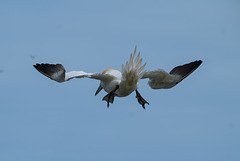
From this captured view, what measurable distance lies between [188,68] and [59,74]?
4835 millimetres

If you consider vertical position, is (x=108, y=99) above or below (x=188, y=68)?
below

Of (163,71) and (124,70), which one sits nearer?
(124,70)

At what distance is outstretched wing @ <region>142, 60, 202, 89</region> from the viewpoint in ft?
77.3

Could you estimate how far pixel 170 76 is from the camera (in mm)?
24062

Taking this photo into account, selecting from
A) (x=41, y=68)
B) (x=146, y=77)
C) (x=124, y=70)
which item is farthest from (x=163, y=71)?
(x=41, y=68)

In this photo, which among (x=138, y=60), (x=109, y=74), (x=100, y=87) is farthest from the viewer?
(x=100, y=87)

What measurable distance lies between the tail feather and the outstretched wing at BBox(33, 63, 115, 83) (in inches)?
36.7

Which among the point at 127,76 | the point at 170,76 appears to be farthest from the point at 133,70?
the point at 170,76

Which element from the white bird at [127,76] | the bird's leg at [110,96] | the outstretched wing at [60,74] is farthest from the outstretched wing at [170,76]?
the outstretched wing at [60,74]

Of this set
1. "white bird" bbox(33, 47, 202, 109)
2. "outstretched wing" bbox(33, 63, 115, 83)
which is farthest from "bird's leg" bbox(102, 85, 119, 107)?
"outstretched wing" bbox(33, 63, 115, 83)

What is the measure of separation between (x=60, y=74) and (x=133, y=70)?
2790 mm

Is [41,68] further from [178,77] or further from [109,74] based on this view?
[178,77]

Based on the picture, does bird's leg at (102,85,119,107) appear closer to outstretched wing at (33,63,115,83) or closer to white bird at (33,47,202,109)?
white bird at (33,47,202,109)

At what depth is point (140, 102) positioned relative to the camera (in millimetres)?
23328
